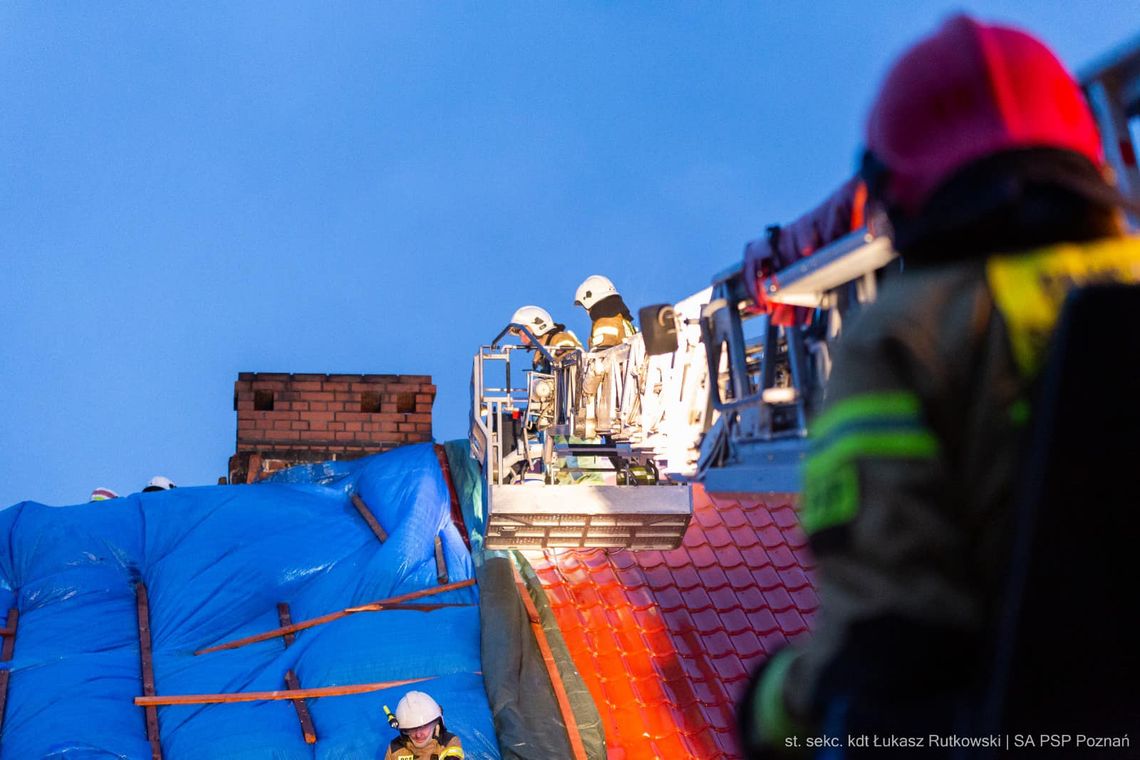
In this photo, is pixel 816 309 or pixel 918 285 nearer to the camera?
pixel 918 285

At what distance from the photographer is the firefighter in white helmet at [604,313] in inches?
279

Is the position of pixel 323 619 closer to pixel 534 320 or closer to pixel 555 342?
pixel 555 342

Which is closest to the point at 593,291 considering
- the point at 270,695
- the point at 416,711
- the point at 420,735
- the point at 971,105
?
the point at 416,711

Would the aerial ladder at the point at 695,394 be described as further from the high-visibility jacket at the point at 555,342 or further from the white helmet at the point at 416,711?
the white helmet at the point at 416,711

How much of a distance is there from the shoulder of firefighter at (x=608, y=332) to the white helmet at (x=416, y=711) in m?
2.52

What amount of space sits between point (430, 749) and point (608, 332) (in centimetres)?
295

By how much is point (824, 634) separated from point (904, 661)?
2.8 inches

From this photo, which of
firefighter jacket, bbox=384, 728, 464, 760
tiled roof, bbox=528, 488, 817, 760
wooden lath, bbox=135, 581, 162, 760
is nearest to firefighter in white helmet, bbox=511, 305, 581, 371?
tiled roof, bbox=528, 488, 817, 760

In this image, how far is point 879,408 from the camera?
78 centimetres

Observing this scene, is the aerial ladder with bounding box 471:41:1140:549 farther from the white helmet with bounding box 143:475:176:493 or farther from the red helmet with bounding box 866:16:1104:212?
the white helmet with bounding box 143:475:176:493

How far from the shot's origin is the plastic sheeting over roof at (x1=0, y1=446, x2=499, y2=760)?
647cm

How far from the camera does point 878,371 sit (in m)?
0.80

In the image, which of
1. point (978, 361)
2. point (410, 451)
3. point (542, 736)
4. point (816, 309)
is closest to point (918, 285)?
point (978, 361)

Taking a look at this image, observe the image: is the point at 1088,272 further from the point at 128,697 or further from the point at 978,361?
the point at 128,697
